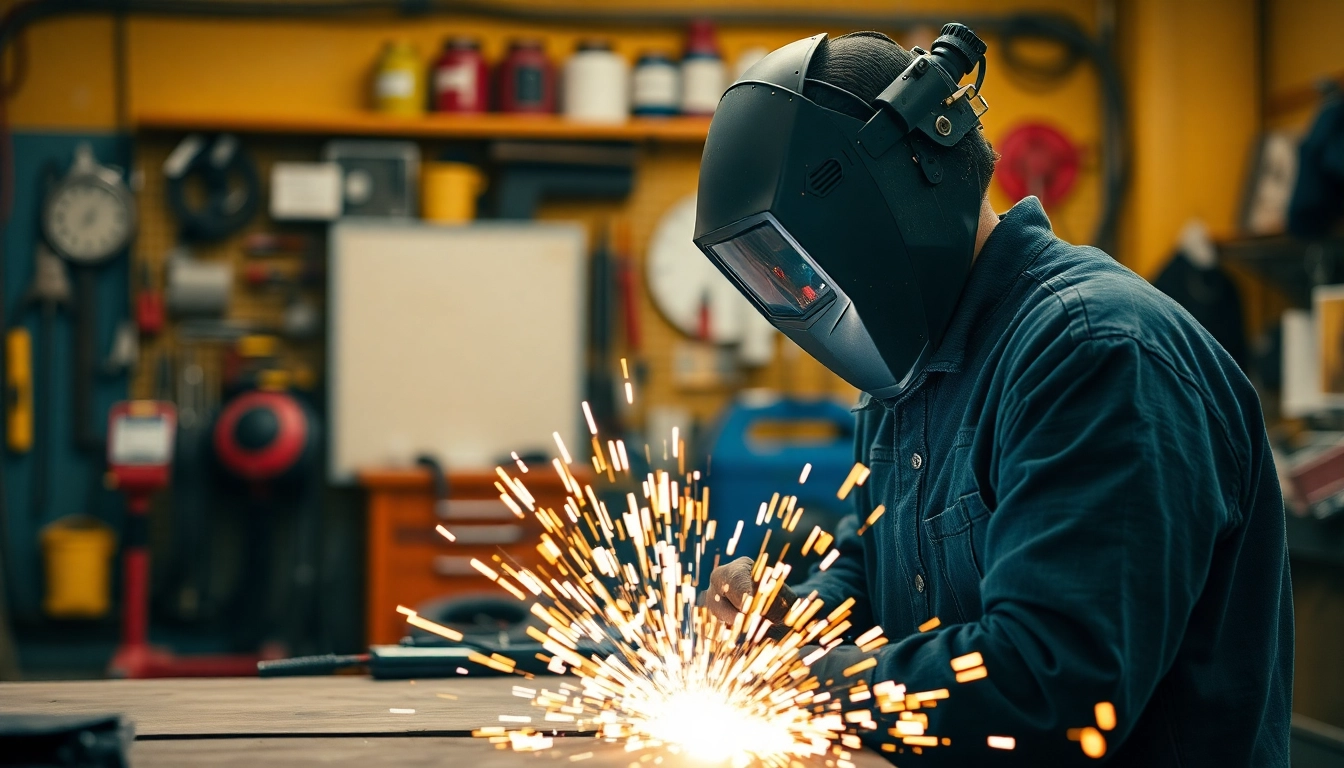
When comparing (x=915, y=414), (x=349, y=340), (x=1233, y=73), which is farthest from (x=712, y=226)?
(x=1233, y=73)

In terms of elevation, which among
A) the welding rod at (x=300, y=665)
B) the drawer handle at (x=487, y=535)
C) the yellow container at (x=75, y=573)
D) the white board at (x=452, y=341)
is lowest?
the yellow container at (x=75, y=573)

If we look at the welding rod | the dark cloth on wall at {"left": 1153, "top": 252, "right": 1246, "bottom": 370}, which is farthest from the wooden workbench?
the dark cloth on wall at {"left": 1153, "top": 252, "right": 1246, "bottom": 370}

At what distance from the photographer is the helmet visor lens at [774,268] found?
134cm

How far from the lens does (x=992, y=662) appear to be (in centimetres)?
111

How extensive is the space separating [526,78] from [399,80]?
1.50 feet

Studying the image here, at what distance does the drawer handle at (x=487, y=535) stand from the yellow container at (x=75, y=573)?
4.38 feet

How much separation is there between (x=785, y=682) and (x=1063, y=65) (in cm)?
413

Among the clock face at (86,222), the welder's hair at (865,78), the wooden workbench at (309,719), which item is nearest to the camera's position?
the wooden workbench at (309,719)

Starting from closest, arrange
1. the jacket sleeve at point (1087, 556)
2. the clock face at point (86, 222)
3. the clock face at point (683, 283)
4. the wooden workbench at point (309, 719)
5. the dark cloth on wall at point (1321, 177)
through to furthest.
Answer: the jacket sleeve at point (1087, 556)
the wooden workbench at point (309, 719)
the dark cloth on wall at point (1321, 177)
the clock face at point (86, 222)
the clock face at point (683, 283)

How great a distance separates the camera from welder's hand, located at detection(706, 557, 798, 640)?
1.41 metres

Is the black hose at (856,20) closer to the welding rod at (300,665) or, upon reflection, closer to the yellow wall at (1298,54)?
the yellow wall at (1298,54)

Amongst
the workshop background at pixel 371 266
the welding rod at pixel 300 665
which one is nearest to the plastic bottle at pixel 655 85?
the workshop background at pixel 371 266

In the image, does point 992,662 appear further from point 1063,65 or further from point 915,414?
point 1063,65

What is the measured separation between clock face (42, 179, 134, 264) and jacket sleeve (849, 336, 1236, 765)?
3.97 meters
